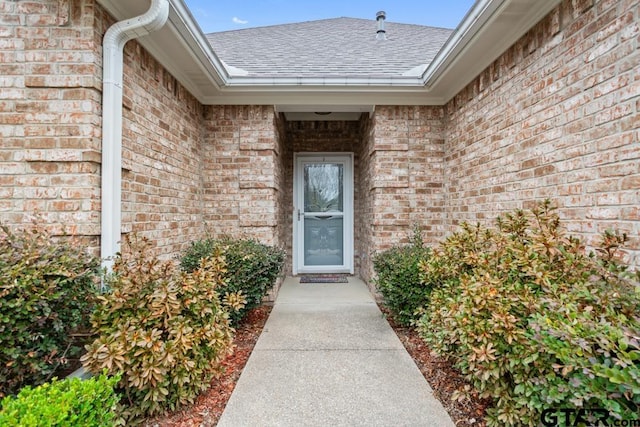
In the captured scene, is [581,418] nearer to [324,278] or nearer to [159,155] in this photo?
[159,155]

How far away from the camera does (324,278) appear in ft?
18.9

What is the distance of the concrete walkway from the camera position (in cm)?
197

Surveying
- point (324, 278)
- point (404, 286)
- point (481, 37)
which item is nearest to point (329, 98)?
point (481, 37)

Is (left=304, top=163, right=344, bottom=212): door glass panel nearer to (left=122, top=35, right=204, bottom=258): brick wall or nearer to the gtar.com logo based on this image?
(left=122, top=35, right=204, bottom=258): brick wall

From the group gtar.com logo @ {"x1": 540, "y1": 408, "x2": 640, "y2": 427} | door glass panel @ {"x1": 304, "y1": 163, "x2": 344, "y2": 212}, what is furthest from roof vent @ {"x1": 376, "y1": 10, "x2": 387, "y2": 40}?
gtar.com logo @ {"x1": 540, "y1": 408, "x2": 640, "y2": 427}

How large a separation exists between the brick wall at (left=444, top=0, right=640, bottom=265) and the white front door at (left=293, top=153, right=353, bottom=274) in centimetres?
292

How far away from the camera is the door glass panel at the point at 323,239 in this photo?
20.2ft

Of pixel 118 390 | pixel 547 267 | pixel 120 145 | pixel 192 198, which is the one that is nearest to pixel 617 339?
pixel 547 267

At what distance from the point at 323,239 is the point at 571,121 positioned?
4.37 m

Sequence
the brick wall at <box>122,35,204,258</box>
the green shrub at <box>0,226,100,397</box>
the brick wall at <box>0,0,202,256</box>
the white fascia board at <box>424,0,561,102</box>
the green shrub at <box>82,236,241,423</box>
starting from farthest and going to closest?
the brick wall at <box>122,35,204,258</box>, the white fascia board at <box>424,0,561,102</box>, the brick wall at <box>0,0,202,256</box>, the green shrub at <box>82,236,241,423</box>, the green shrub at <box>0,226,100,397</box>

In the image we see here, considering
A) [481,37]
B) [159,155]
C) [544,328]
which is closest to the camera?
[544,328]

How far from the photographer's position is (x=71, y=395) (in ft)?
4.78

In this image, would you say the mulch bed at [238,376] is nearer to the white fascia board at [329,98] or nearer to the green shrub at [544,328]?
the green shrub at [544,328]

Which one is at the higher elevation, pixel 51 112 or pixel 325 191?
pixel 51 112
